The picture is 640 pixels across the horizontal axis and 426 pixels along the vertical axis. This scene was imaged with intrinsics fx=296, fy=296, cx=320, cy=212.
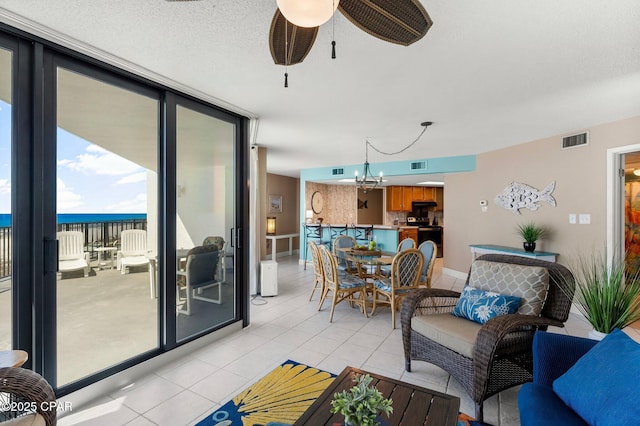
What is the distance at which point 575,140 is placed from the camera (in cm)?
404

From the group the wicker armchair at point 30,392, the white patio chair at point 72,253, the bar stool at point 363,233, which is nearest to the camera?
the wicker armchair at point 30,392

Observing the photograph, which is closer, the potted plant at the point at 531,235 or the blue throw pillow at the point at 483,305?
the blue throw pillow at the point at 483,305

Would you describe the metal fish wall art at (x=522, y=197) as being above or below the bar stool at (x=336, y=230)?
above

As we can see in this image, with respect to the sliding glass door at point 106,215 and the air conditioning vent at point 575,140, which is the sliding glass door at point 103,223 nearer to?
the sliding glass door at point 106,215

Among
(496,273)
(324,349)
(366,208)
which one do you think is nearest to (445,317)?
(496,273)

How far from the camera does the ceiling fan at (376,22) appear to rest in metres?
1.19

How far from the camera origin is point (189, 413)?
1.97 meters

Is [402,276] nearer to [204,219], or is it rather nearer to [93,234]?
[204,219]

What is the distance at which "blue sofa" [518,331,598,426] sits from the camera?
1336 millimetres

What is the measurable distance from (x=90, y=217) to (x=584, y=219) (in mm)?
5590

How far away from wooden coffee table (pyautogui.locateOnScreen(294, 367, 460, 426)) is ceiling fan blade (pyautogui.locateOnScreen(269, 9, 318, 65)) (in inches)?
69.8

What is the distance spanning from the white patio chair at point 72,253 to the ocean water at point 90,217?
96 millimetres

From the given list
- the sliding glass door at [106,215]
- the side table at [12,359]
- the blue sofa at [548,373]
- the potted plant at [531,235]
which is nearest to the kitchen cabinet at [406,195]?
the potted plant at [531,235]

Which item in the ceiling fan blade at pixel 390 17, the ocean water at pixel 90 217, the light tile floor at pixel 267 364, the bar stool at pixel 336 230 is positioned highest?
the ceiling fan blade at pixel 390 17
